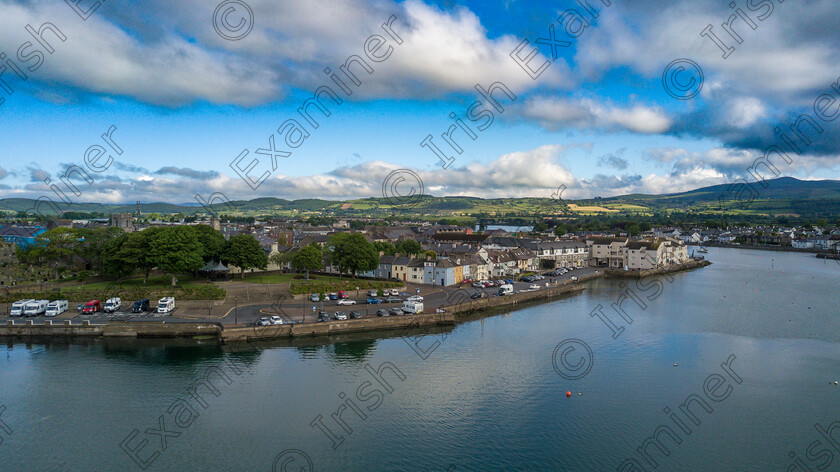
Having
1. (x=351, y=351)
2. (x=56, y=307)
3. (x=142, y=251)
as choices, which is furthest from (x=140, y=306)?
(x=351, y=351)

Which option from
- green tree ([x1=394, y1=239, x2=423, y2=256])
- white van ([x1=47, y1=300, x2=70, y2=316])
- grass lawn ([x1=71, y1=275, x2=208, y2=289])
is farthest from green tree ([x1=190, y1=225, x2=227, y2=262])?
green tree ([x1=394, y1=239, x2=423, y2=256])

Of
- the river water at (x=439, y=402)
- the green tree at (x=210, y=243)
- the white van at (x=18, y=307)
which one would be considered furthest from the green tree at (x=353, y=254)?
the white van at (x=18, y=307)

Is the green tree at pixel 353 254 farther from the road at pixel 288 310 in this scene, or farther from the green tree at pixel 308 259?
the road at pixel 288 310

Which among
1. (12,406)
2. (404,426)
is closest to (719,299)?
(404,426)

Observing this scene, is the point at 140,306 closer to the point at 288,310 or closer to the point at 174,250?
the point at 174,250

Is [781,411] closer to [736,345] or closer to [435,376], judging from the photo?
[736,345]

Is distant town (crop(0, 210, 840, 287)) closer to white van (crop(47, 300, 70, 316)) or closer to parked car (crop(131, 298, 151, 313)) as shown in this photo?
parked car (crop(131, 298, 151, 313))
